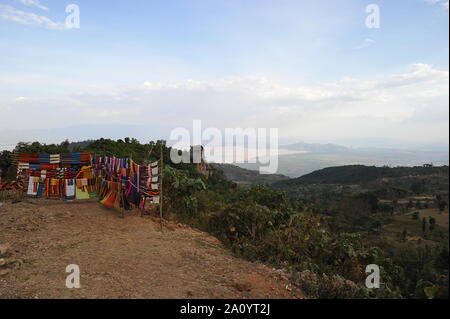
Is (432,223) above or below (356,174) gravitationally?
below

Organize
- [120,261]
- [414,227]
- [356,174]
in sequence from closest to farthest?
[120,261], [414,227], [356,174]

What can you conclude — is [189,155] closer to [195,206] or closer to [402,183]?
[195,206]

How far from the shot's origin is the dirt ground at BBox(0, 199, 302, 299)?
407cm

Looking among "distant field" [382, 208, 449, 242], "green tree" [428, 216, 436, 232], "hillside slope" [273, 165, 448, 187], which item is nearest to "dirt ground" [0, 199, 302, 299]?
"distant field" [382, 208, 449, 242]

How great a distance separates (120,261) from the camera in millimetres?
4996

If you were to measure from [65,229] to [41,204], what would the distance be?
2.94 metres

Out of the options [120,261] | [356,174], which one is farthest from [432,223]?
[120,261]

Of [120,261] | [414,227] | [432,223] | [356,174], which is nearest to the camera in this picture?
[120,261]

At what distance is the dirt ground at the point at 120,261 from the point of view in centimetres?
407

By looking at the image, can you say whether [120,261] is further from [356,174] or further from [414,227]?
[356,174]

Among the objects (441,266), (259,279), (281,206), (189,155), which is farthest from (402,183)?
(259,279)

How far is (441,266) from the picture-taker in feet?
67.4

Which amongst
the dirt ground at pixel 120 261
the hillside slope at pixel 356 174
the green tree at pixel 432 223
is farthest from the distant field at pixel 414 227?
the dirt ground at pixel 120 261
